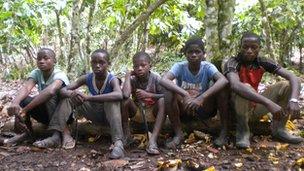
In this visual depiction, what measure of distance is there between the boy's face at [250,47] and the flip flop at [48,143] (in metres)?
2.58

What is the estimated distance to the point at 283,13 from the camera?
8.77 meters

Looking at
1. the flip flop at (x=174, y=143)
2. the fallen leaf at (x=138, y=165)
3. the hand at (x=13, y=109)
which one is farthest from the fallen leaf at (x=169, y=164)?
the hand at (x=13, y=109)

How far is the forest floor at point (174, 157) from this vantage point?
424 centimetres

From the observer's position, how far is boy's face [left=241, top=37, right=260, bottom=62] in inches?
185

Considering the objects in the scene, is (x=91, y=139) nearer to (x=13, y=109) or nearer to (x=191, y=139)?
(x=13, y=109)

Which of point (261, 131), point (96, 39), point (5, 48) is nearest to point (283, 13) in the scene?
point (261, 131)

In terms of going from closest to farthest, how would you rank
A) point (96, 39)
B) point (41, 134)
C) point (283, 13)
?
point (41, 134) → point (283, 13) → point (96, 39)

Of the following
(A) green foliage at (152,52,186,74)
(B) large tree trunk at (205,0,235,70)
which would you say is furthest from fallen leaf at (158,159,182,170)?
(A) green foliage at (152,52,186,74)

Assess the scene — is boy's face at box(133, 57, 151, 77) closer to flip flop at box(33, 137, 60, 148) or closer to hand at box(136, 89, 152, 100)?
hand at box(136, 89, 152, 100)

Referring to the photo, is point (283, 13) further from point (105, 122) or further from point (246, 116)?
point (105, 122)

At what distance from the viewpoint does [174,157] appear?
450 centimetres

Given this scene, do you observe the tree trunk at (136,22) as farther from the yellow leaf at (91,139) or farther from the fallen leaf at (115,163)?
the fallen leaf at (115,163)

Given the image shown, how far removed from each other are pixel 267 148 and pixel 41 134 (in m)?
2.98

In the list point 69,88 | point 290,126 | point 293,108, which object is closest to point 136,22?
point 69,88
